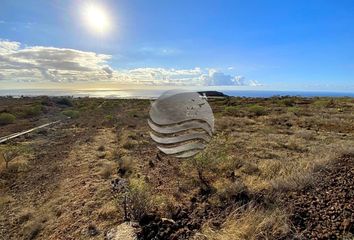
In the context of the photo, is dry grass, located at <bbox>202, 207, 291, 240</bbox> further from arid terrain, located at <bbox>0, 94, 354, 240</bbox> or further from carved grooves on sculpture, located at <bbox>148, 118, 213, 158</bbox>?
carved grooves on sculpture, located at <bbox>148, 118, 213, 158</bbox>

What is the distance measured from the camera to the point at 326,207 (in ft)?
18.0

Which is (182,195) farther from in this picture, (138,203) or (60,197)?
(60,197)

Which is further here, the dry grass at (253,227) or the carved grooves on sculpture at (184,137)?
the carved grooves on sculpture at (184,137)

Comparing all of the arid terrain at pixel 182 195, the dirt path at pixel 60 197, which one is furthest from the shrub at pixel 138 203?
the dirt path at pixel 60 197

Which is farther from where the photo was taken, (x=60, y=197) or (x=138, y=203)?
(x=60, y=197)

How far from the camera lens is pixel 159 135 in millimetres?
13430

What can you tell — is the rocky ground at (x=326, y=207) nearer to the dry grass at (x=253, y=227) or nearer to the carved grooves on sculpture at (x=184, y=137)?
the dry grass at (x=253, y=227)

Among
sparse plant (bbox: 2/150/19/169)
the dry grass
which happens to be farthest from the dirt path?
the dry grass

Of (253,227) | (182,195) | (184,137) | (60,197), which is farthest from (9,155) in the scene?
(253,227)

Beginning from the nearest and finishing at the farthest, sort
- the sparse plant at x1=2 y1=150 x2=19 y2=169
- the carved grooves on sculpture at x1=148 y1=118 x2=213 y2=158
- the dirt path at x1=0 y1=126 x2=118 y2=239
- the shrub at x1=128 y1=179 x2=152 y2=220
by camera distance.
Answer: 1. the shrub at x1=128 y1=179 x2=152 y2=220
2. the dirt path at x1=0 y1=126 x2=118 y2=239
3. the carved grooves on sculpture at x1=148 y1=118 x2=213 y2=158
4. the sparse plant at x1=2 y1=150 x2=19 y2=169

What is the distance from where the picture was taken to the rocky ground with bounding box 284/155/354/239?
15.5 feet

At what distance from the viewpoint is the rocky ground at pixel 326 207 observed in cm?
471

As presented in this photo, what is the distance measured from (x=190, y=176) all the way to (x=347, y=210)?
4.26 m

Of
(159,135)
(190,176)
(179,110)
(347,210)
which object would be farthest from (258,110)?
(347,210)
